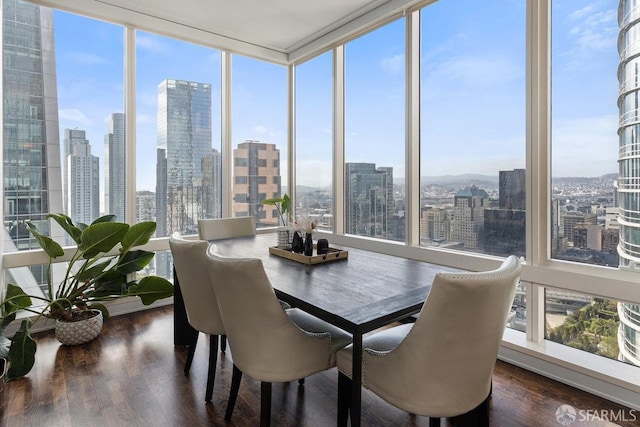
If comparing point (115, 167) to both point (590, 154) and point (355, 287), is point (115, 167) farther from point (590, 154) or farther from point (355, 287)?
point (590, 154)

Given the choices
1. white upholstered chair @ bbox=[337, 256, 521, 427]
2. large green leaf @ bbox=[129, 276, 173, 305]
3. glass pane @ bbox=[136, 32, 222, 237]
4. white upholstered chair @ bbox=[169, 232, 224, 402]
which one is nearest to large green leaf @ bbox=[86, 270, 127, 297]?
large green leaf @ bbox=[129, 276, 173, 305]

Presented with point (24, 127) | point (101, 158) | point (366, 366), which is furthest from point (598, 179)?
point (24, 127)

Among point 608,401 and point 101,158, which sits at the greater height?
point 101,158

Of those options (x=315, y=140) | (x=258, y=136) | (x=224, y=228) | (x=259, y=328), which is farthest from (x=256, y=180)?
(x=259, y=328)

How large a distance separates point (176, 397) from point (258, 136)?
320cm

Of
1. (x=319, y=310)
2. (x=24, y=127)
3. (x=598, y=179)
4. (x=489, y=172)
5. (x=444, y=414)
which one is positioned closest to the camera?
(x=444, y=414)

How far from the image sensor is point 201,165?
413 centimetres

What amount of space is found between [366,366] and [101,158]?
327 centimetres

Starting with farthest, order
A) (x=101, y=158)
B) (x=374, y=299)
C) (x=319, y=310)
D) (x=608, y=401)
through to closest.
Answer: (x=101, y=158) → (x=608, y=401) → (x=374, y=299) → (x=319, y=310)

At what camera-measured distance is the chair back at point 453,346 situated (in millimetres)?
1211

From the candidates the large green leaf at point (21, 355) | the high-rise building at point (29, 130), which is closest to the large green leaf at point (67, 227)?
the high-rise building at point (29, 130)

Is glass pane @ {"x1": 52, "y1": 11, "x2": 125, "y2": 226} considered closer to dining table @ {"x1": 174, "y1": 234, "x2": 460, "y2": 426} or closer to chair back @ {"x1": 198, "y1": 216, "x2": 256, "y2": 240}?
chair back @ {"x1": 198, "y1": 216, "x2": 256, "y2": 240}

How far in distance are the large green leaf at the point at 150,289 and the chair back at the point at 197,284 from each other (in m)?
0.92

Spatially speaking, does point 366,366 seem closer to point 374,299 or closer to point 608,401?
point 374,299
